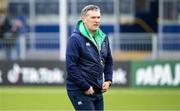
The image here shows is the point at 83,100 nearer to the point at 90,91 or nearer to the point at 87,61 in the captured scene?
the point at 90,91

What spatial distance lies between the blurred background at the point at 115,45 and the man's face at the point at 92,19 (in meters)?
7.38

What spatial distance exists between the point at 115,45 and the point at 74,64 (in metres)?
13.6

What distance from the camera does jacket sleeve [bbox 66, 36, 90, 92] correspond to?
29.5 ft

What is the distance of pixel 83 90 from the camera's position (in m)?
9.10

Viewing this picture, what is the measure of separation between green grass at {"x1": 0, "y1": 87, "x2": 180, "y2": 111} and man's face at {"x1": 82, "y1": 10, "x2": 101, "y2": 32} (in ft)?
23.5

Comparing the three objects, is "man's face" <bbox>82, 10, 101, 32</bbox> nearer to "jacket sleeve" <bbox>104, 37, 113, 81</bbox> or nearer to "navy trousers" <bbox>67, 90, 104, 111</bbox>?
"jacket sleeve" <bbox>104, 37, 113, 81</bbox>

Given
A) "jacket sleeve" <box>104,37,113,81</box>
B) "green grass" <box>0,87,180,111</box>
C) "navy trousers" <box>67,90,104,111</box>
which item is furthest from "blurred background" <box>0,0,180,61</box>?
"navy trousers" <box>67,90,104,111</box>

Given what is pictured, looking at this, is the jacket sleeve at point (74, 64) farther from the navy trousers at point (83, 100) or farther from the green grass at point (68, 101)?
the green grass at point (68, 101)

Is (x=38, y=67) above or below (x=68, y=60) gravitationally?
below

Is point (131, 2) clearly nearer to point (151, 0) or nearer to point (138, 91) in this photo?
point (151, 0)

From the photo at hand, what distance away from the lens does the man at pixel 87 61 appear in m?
9.04

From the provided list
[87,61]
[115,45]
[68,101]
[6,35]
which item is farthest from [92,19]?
[6,35]

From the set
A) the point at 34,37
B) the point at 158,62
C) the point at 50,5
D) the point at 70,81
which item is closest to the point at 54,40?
the point at 34,37

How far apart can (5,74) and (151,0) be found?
26.5ft
